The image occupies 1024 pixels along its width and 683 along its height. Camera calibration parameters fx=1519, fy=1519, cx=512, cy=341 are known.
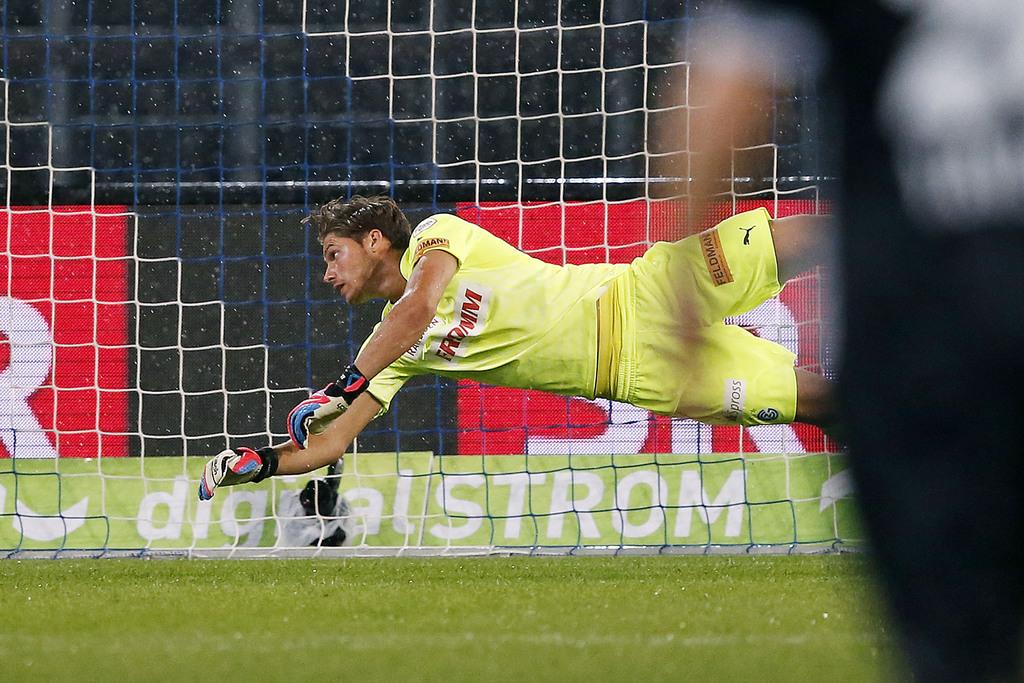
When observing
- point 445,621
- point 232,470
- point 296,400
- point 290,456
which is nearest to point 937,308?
point 445,621

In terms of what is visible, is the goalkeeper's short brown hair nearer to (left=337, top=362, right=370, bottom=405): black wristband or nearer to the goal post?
(left=337, top=362, right=370, bottom=405): black wristband

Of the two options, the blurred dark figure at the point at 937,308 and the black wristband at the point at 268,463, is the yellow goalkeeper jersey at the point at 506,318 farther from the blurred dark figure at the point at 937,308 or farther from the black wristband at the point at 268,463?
the blurred dark figure at the point at 937,308

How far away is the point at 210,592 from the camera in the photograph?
473cm

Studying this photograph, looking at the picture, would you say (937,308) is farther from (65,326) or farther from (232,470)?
(65,326)

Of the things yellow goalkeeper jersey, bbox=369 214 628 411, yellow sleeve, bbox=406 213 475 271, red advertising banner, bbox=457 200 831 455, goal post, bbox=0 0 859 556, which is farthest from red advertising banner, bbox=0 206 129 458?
yellow sleeve, bbox=406 213 475 271

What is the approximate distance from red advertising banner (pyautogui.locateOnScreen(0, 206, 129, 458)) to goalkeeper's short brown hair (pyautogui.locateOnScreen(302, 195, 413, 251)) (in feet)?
5.43

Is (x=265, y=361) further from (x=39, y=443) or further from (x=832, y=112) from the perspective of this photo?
(x=832, y=112)

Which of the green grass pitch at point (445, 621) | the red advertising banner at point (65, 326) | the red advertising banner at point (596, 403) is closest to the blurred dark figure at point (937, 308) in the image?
the green grass pitch at point (445, 621)

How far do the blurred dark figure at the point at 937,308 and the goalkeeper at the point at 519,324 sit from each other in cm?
382

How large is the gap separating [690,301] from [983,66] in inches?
14.5

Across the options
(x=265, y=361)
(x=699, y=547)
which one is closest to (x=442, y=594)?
(x=699, y=547)

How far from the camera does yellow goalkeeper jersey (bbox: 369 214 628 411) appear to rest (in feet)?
17.3

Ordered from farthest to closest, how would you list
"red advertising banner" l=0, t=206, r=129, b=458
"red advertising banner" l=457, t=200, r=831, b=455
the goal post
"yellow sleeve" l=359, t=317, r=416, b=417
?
"red advertising banner" l=0, t=206, r=129, b=458 → "red advertising banner" l=457, t=200, r=831, b=455 → the goal post → "yellow sleeve" l=359, t=317, r=416, b=417

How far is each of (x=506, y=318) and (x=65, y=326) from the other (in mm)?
2504
